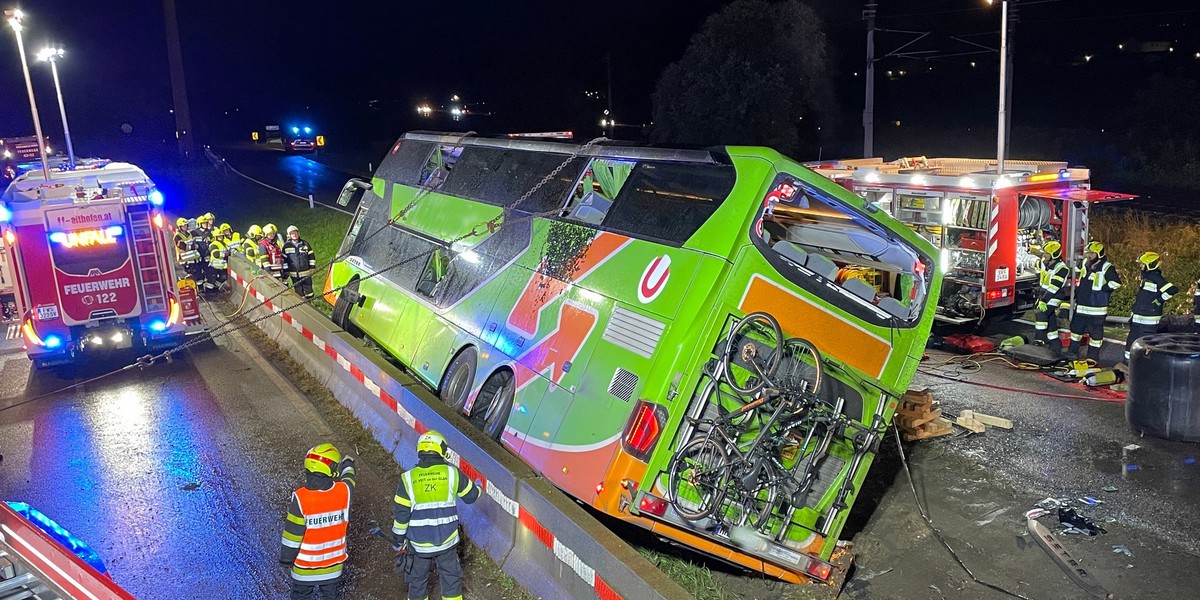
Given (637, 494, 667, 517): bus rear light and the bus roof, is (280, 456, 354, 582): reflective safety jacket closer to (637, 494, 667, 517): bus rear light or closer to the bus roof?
(637, 494, 667, 517): bus rear light

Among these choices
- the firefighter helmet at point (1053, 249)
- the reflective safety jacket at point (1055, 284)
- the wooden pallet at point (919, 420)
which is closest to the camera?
the wooden pallet at point (919, 420)

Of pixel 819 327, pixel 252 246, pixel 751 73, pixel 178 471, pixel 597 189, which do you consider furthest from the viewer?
pixel 751 73

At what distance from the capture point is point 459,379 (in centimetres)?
813

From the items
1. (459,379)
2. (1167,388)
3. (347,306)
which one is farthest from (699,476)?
(347,306)

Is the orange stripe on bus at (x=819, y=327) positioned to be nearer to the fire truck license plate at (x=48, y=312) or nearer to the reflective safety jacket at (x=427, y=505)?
the reflective safety jacket at (x=427, y=505)

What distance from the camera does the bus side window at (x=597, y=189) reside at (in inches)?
292

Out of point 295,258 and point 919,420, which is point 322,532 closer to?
point 919,420

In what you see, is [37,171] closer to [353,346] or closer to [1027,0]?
[353,346]

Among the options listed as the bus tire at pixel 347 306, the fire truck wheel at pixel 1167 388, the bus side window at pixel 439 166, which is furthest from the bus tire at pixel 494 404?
the fire truck wheel at pixel 1167 388

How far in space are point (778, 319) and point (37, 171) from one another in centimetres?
1335

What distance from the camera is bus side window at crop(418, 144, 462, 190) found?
10.9 m

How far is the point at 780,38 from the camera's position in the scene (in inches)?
1599

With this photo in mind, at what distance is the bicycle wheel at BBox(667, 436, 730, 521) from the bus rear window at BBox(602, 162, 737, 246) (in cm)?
139

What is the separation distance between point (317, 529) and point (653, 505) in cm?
197
